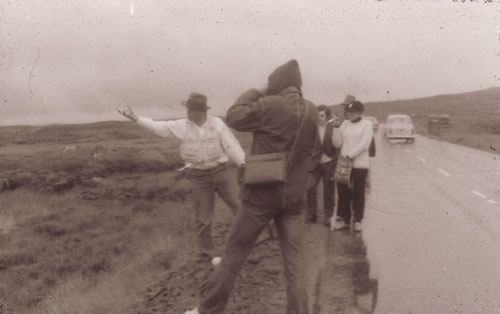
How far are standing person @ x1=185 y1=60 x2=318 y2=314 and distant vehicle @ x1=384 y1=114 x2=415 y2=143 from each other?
1164 inches

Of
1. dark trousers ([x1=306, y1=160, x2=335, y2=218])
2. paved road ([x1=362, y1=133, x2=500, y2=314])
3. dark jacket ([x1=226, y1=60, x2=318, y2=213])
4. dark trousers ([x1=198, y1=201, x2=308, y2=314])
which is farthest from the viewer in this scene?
dark trousers ([x1=306, y1=160, x2=335, y2=218])

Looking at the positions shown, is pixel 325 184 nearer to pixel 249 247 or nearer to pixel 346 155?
pixel 346 155

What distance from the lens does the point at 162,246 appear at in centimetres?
865

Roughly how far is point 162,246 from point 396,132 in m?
26.3

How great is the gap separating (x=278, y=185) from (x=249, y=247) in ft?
1.94

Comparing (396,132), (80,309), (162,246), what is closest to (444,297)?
(80,309)

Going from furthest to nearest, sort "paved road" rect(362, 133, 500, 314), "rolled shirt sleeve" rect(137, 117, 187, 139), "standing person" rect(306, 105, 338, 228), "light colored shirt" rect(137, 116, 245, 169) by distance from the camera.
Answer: "standing person" rect(306, 105, 338, 228) → "light colored shirt" rect(137, 116, 245, 169) → "rolled shirt sleeve" rect(137, 117, 187, 139) → "paved road" rect(362, 133, 500, 314)

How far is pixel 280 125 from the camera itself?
3.95 metres

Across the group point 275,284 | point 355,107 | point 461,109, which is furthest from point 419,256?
point 461,109

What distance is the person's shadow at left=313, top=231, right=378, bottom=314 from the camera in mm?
4906

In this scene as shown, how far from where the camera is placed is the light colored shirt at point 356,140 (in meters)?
7.41

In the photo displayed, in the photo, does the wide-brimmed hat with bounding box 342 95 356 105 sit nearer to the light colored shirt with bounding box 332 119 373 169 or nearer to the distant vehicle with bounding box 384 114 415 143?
the light colored shirt with bounding box 332 119 373 169

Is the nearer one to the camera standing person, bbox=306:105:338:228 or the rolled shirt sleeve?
the rolled shirt sleeve

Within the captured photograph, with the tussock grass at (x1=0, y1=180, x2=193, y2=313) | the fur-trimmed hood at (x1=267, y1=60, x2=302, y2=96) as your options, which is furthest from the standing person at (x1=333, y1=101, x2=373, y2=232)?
the fur-trimmed hood at (x1=267, y1=60, x2=302, y2=96)
